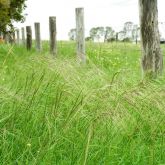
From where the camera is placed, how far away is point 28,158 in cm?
341

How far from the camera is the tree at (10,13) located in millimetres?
19578

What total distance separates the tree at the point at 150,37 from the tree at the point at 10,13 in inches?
485

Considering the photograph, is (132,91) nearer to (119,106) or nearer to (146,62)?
(119,106)

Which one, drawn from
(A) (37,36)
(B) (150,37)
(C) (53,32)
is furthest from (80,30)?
(A) (37,36)

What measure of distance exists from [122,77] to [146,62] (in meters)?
3.42

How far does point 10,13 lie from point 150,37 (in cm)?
1600

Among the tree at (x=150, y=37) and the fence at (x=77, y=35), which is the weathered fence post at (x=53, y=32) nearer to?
the fence at (x=77, y=35)

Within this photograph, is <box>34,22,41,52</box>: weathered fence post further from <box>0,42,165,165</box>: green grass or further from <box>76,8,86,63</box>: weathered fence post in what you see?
<box>0,42,165,165</box>: green grass

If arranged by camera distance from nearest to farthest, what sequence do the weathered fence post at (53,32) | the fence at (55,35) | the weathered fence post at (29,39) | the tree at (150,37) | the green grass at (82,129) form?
1. the green grass at (82,129)
2. the tree at (150,37)
3. the fence at (55,35)
4. the weathered fence post at (53,32)
5. the weathered fence post at (29,39)

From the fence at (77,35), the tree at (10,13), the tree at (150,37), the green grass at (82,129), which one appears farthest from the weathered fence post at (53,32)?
the green grass at (82,129)

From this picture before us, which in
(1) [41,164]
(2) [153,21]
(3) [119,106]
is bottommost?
(1) [41,164]

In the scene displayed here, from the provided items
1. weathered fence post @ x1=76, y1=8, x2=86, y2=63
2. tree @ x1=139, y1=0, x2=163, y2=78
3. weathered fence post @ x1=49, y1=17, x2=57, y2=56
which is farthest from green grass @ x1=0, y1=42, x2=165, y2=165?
weathered fence post @ x1=49, y1=17, x2=57, y2=56

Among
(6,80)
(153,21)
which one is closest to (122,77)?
(6,80)

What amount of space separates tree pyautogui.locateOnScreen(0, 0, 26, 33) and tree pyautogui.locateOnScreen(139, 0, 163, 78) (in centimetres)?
1232
